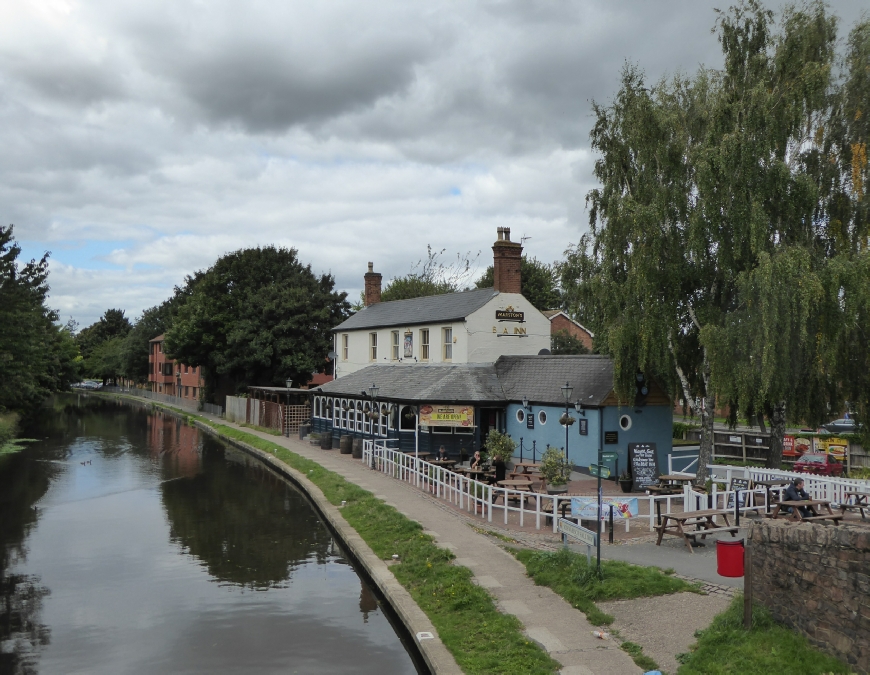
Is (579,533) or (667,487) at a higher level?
Result: (579,533)

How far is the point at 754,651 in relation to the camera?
27.0 ft

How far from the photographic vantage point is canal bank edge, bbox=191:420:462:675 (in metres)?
9.46

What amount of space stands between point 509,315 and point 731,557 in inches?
866

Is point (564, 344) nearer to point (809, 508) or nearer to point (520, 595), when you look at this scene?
point (809, 508)

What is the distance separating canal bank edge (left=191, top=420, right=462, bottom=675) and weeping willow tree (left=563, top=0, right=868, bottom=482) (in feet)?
32.7

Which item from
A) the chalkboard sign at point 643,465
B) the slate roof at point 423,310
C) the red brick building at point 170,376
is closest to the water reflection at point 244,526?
the chalkboard sign at point 643,465

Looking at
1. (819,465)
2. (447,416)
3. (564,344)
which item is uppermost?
(564,344)

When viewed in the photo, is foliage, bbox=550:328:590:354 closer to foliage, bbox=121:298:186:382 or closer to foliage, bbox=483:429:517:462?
foliage, bbox=483:429:517:462

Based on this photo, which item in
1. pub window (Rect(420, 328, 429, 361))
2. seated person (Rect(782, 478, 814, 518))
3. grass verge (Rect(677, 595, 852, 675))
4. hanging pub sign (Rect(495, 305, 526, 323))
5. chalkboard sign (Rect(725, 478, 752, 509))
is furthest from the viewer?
pub window (Rect(420, 328, 429, 361))

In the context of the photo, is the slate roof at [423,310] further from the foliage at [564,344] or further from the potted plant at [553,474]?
the foliage at [564,344]

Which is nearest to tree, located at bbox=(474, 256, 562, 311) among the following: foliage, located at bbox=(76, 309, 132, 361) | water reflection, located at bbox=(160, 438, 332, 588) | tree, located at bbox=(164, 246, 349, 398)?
tree, located at bbox=(164, 246, 349, 398)

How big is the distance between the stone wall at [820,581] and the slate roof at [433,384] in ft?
60.7

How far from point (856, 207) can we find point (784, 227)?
2126mm

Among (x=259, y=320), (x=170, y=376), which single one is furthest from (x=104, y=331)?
(x=259, y=320)
